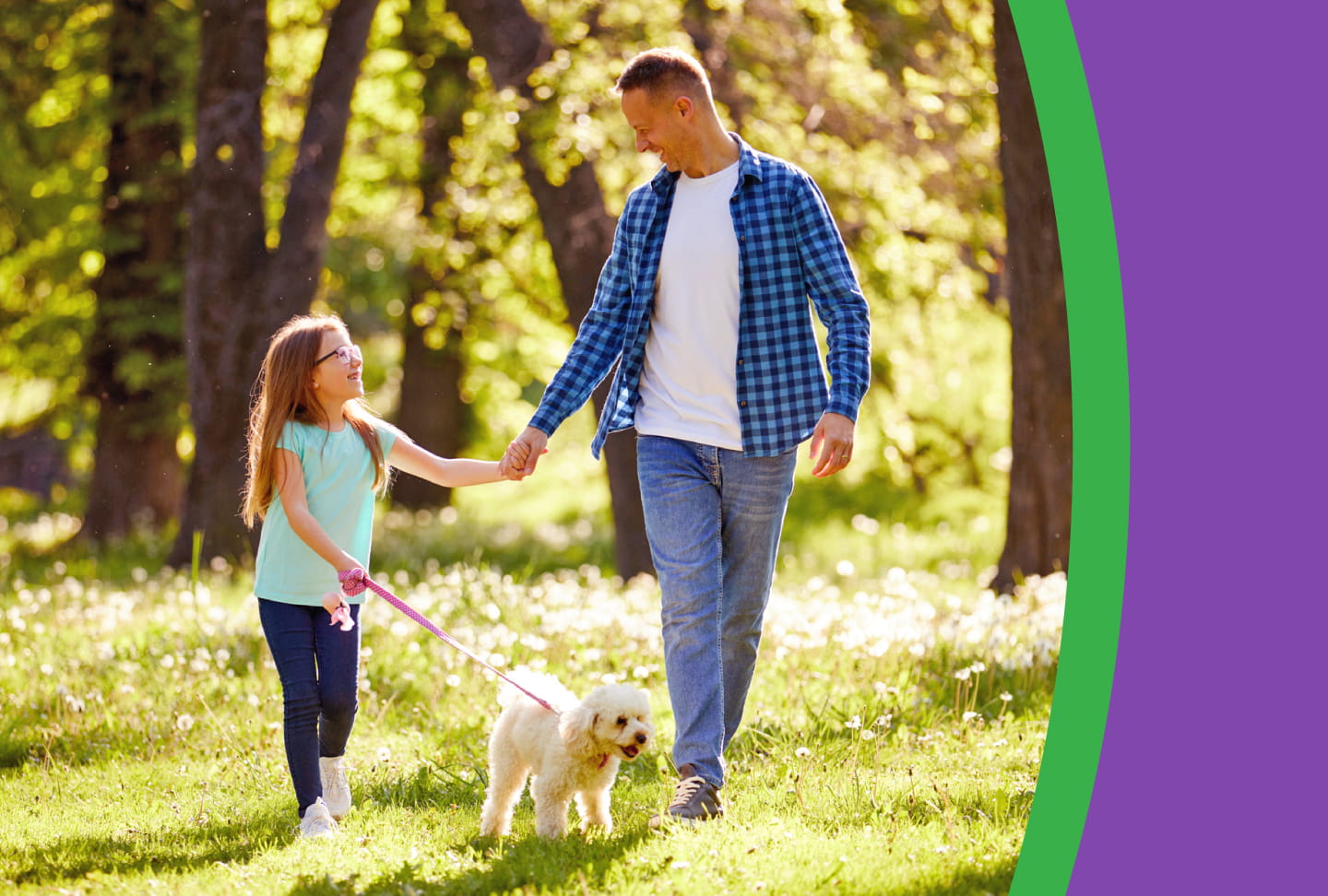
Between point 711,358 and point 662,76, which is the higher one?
point 662,76

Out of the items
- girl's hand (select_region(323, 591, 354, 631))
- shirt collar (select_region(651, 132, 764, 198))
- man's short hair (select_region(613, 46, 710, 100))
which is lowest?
girl's hand (select_region(323, 591, 354, 631))

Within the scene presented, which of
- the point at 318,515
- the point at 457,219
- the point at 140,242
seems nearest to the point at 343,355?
the point at 318,515

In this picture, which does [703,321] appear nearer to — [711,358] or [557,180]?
[711,358]

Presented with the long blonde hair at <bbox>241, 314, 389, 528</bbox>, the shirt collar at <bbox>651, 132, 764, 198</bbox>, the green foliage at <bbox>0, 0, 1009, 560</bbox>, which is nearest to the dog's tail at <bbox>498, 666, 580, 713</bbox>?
the long blonde hair at <bbox>241, 314, 389, 528</bbox>

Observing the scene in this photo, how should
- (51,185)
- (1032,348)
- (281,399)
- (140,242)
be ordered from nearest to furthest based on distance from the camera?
1. (281,399)
2. (1032,348)
3. (140,242)
4. (51,185)

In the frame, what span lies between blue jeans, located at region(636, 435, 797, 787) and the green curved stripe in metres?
1.04

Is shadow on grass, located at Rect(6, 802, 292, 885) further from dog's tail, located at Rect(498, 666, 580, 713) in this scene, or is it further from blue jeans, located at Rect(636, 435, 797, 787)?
blue jeans, located at Rect(636, 435, 797, 787)

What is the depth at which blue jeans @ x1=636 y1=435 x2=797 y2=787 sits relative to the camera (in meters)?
5.00

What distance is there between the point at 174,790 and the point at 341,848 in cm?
146

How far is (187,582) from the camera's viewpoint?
10.8 meters

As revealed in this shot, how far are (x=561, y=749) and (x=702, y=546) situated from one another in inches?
33.0

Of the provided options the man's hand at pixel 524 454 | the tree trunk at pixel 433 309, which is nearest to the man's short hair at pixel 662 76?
the man's hand at pixel 524 454

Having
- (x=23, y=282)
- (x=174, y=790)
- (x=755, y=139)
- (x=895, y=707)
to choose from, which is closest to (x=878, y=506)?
(x=755, y=139)

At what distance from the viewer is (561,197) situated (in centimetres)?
1070
